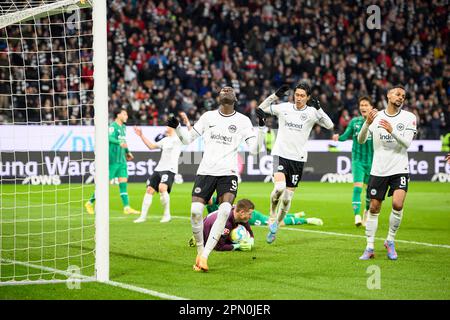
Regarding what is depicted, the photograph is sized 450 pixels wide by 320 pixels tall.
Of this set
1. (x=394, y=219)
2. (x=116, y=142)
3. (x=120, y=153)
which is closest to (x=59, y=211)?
(x=120, y=153)

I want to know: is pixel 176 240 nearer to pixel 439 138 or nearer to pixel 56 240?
pixel 56 240

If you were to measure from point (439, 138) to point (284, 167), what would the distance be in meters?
18.3

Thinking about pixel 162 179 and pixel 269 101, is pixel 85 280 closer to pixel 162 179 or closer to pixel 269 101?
pixel 269 101

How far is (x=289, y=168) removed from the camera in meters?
12.3

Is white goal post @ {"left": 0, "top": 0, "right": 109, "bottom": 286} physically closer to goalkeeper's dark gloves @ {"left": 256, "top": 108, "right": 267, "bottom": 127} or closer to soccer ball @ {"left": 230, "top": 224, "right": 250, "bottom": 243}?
soccer ball @ {"left": 230, "top": 224, "right": 250, "bottom": 243}

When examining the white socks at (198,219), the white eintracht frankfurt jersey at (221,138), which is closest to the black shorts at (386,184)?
the white eintracht frankfurt jersey at (221,138)

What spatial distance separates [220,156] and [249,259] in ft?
5.59

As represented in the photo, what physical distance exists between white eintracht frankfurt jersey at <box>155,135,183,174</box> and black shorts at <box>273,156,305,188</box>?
12.1 ft

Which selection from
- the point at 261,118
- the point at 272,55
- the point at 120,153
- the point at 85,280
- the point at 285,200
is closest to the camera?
the point at 85,280

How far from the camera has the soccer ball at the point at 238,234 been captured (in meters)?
11.1

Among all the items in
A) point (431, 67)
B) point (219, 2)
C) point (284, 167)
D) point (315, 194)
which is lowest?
point (315, 194)

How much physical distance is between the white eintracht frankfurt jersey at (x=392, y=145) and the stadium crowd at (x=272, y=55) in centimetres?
1689
